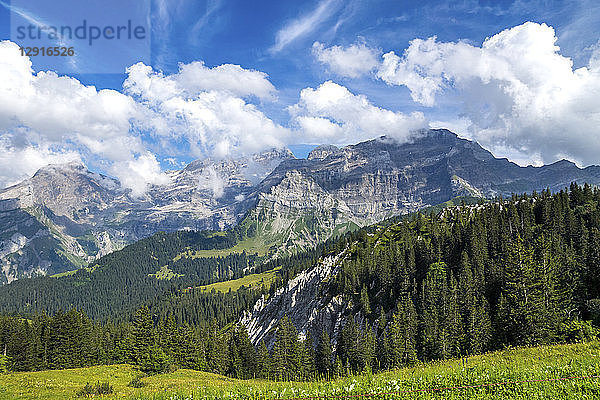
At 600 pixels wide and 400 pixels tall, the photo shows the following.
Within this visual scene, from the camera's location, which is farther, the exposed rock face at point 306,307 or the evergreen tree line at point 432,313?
the exposed rock face at point 306,307

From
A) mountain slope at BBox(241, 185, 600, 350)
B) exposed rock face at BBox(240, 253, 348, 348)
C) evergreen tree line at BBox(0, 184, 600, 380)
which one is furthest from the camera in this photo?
exposed rock face at BBox(240, 253, 348, 348)

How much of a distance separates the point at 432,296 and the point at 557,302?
2867 centimetres

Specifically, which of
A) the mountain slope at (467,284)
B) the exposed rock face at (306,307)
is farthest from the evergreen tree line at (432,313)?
the exposed rock face at (306,307)

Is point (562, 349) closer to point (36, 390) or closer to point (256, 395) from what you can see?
point (256, 395)

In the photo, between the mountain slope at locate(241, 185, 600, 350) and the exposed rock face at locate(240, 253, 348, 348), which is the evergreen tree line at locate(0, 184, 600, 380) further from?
the exposed rock face at locate(240, 253, 348, 348)

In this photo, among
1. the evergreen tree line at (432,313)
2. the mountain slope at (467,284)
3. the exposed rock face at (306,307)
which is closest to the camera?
the evergreen tree line at (432,313)

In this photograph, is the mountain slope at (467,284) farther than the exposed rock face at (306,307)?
No

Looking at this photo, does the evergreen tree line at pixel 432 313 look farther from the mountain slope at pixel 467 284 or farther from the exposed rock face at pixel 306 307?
the exposed rock face at pixel 306 307

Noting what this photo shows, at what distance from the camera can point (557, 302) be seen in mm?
60188

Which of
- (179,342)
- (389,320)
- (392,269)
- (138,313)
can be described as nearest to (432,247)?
(392,269)

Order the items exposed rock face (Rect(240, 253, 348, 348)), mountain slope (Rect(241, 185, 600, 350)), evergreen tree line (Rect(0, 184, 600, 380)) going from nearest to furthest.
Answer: evergreen tree line (Rect(0, 184, 600, 380)), mountain slope (Rect(241, 185, 600, 350)), exposed rock face (Rect(240, 253, 348, 348))

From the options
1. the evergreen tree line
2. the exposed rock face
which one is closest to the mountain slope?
the evergreen tree line

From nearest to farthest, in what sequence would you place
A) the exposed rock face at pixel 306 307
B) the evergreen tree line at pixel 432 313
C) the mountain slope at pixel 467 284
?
1. the evergreen tree line at pixel 432 313
2. the mountain slope at pixel 467 284
3. the exposed rock face at pixel 306 307

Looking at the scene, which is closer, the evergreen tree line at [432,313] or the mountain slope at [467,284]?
the evergreen tree line at [432,313]
